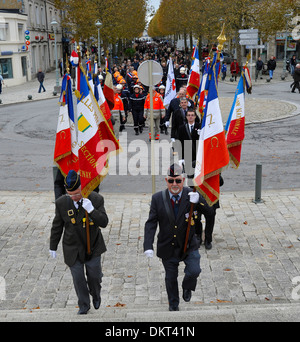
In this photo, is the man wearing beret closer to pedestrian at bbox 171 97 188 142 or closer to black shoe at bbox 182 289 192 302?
black shoe at bbox 182 289 192 302

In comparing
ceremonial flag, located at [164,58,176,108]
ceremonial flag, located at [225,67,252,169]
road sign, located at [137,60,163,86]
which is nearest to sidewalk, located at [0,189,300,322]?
ceremonial flag, located at [225,67,252,169]

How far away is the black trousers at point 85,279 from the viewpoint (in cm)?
566

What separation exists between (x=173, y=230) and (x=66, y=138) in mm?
3481

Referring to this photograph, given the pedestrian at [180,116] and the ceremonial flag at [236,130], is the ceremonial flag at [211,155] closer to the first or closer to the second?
the ceremonial flag at [236,130]

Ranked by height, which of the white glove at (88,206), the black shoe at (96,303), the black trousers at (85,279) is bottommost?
the black shoe at (96,303)

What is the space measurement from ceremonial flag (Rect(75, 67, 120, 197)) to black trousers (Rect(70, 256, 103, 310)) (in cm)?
93

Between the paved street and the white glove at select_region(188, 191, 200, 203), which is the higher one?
the white glove at select_region(188, 191, 200, 203)

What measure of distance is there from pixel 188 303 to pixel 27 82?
41.4 metres

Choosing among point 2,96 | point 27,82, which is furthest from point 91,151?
point 27,82

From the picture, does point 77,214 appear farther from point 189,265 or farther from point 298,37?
point 298,37

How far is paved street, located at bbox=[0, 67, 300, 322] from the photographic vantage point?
5.74m

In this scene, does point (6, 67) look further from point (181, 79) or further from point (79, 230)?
point (79, 230)

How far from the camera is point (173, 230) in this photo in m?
5.63

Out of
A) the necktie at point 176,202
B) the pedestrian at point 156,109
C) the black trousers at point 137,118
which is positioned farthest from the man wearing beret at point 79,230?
the black trousers at point 137,118
